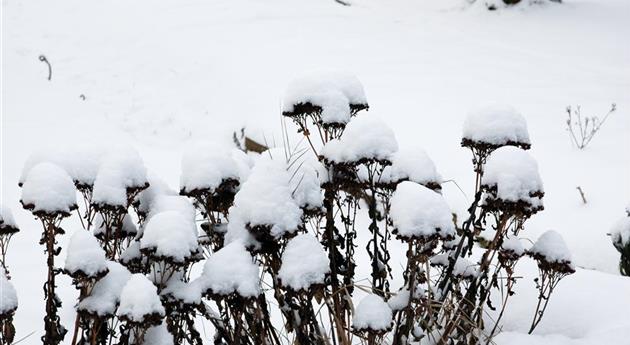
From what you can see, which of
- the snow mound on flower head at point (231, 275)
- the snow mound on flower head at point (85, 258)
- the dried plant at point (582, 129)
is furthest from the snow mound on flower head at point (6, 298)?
the dried plant at point (582, 129)

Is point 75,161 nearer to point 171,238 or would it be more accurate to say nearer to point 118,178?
point 118,178

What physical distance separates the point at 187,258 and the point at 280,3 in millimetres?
11335

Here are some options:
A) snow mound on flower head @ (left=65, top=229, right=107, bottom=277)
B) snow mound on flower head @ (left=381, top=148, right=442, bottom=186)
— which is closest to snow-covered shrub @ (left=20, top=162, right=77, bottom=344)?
snow mound on flower head @ (left=65, top=229, right=107, bottom=277)

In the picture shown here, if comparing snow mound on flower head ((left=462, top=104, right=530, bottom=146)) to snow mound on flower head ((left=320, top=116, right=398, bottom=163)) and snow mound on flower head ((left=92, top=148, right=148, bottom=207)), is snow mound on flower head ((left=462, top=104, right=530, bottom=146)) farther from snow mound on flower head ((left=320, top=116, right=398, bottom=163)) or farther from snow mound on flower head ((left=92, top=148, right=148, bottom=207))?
snow mound on flower head ((left=92, top=148, right=148, bottom=207))

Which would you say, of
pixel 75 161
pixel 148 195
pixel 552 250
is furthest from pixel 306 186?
pixel 552 250

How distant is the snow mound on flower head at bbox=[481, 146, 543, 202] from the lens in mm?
1954

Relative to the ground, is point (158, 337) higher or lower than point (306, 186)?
lower

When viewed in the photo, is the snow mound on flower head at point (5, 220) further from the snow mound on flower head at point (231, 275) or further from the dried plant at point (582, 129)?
the dried plant at point (582, 129)

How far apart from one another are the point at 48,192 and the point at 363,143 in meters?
1.06

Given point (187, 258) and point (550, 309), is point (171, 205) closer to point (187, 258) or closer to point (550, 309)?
point (187, 258)

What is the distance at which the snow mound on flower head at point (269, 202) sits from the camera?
1824 millimetres

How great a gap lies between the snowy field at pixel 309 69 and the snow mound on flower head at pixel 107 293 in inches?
69.4

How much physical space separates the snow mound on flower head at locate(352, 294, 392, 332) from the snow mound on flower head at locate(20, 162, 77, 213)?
1039 mm

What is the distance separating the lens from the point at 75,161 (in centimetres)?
230
